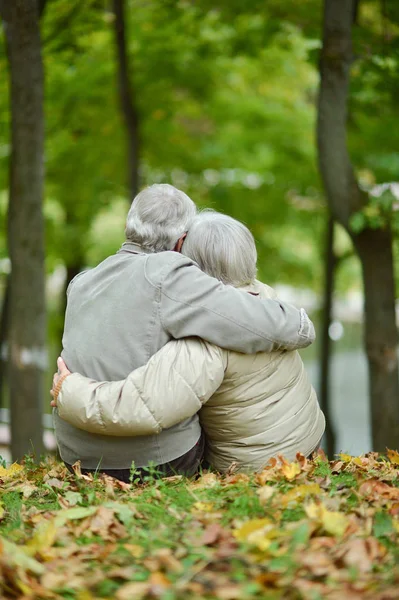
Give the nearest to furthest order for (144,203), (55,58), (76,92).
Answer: (144,203) < (55,58) < (76,92)

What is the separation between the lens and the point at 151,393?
12.2 feet

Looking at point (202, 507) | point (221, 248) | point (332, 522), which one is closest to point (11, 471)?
point (202, 507)

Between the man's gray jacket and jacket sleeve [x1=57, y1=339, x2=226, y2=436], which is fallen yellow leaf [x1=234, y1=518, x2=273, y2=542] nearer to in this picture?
jacket sleeve [x1=57, y1=339, x2=226, y2=436]

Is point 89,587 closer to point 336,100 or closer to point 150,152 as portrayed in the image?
point 336,100

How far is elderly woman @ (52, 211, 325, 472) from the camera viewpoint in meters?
3.74

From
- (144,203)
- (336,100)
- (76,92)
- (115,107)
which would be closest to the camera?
(144,203)

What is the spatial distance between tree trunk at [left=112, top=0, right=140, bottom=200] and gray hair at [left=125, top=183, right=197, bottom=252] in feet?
21.2

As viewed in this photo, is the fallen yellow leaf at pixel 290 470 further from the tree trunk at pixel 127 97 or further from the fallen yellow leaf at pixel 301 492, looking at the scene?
the tree trunk at pixel 127 97

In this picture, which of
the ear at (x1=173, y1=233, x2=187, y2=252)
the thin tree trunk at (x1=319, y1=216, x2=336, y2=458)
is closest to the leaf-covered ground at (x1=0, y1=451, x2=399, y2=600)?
the ear at (x1=173, y1=233, x2=187, y2=252)

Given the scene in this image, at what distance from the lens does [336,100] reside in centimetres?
718

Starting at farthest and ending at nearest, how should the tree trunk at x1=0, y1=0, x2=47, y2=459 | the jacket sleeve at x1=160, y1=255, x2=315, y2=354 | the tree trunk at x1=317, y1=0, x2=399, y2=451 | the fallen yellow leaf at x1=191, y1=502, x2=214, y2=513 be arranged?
the tree trunk at x1=317, y1=0, x2=399, y2=451 < the tree trunk at x1=0, y1=0, x2=47, y2=459 < the jacket sleeve at x1=160, y1=255, x2=315, y2=354 < the fallen yellow leaf at x1=191, y1=502, x2=214, y2=513

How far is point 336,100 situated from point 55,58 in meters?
4.19

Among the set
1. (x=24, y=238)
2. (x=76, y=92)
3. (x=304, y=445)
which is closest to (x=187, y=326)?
(x=304, y=445)

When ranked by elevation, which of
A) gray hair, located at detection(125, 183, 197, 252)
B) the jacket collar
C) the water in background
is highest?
gray hair, located at detection(125, 183, 197, 252)
